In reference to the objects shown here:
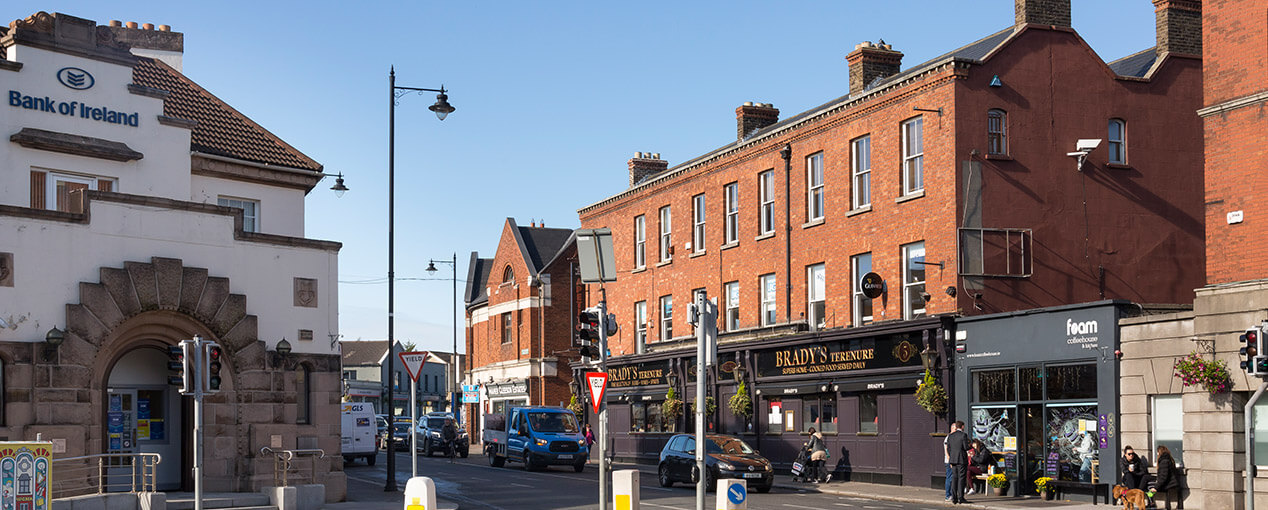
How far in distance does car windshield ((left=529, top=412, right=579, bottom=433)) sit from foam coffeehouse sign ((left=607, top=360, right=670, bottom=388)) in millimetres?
2741

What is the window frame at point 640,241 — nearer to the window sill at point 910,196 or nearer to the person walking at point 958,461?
the window sill at point 910,196

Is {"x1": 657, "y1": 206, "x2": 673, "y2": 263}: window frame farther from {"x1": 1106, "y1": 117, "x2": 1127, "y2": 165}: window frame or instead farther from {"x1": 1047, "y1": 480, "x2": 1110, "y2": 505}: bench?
{"x1": 1047, "y1": 480, "x2": 1110, "y2": 505}: bench

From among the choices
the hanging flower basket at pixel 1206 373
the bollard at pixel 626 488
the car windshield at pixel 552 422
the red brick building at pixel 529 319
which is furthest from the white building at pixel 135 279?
the red brick building at pixel 529 319

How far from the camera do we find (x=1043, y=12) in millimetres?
33250

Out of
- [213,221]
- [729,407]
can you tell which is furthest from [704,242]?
[213,221]

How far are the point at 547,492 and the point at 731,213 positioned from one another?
585 inches

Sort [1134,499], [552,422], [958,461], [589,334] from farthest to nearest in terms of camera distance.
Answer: [552,422]
[958,461]
[1134,499]
[589,334]

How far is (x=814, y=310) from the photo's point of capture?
3806 centimetres

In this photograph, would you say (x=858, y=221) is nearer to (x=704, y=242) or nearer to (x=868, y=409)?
(x=868, y=409)

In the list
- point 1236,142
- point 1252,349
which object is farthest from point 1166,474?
point 1236,142

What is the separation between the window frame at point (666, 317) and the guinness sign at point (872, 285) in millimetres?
13503

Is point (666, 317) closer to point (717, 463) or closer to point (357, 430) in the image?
point (357, 430)

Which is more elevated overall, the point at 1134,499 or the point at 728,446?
the point at 728,446

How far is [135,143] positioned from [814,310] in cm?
1913
